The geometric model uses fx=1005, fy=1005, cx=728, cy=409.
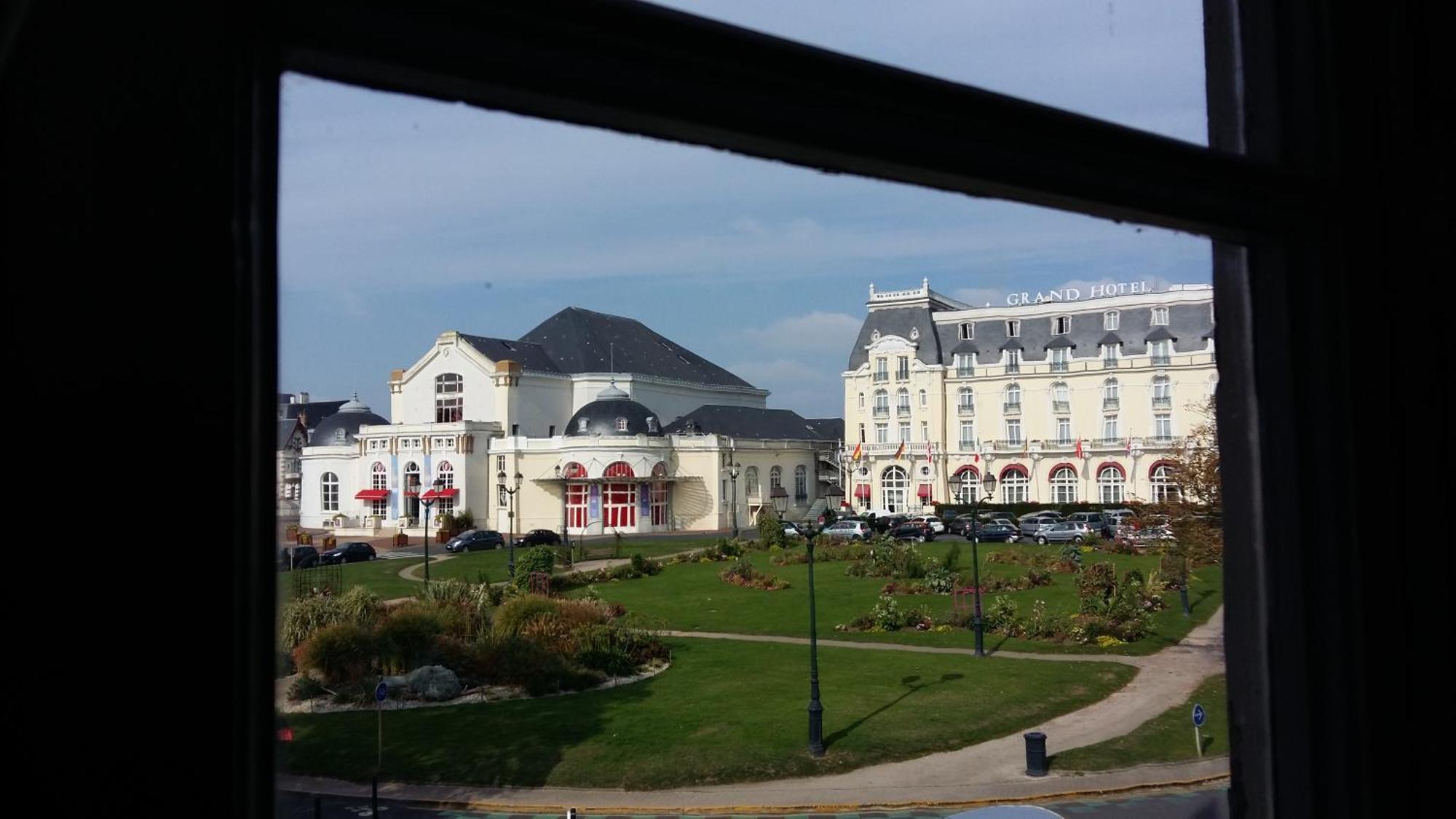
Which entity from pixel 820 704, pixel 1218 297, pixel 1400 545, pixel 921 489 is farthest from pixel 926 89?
pixel 921 489

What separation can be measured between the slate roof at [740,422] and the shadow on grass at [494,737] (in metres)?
13.8

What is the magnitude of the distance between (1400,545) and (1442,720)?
11 centimetres

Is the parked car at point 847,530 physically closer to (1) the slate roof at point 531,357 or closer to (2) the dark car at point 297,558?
(1) the slate roof at point 531,357

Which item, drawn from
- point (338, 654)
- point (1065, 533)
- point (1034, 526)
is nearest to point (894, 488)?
point (1034, 526)

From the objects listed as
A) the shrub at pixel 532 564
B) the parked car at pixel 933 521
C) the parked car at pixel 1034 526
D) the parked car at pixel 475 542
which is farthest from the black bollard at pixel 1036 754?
the parked car at pixel 933 521

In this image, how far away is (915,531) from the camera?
37.7ft

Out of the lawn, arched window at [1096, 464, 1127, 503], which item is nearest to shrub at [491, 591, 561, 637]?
the lawn

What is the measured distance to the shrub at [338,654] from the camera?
1193 mm

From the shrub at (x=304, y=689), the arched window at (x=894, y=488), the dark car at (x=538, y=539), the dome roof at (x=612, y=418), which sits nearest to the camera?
the shrub at (x=304, y=689)

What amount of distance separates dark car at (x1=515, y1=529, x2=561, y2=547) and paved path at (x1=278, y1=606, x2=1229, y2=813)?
495 cm

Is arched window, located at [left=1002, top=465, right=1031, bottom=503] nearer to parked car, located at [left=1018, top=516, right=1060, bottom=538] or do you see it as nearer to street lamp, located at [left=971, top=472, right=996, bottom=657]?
street lamp, located at [left=971, top=472, right=996, bottom=657]

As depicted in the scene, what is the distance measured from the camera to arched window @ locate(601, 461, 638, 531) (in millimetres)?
18250

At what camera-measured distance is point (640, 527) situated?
18.9 m

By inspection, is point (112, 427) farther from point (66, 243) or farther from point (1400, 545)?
point (1400, 545)
